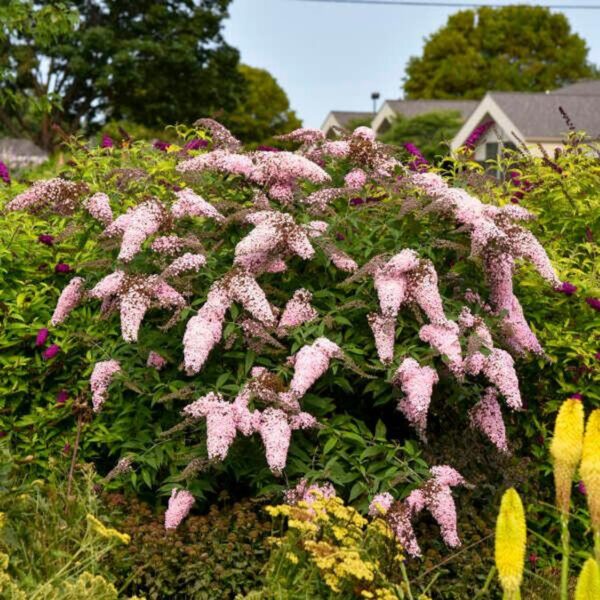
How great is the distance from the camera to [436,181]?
15.4 feet

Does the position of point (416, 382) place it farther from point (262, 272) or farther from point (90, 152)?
point (90, 152)

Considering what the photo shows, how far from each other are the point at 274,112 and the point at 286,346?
174ft

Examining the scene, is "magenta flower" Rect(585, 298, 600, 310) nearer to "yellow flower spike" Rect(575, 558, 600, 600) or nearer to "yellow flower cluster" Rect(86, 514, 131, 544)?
"yellow flower cluster" Rect(86, 514, 131, 544)

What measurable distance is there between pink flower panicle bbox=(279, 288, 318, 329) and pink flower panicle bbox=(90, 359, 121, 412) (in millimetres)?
823

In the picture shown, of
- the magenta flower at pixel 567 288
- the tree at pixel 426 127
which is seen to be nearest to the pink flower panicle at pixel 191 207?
the magenta flower at pixel 567 288

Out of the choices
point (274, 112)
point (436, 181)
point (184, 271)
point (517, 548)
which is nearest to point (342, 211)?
point (436, 181)

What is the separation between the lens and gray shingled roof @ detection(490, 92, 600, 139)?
28.9m

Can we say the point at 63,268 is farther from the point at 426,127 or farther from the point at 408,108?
the point at 408,108

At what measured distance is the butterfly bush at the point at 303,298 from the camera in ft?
13.4

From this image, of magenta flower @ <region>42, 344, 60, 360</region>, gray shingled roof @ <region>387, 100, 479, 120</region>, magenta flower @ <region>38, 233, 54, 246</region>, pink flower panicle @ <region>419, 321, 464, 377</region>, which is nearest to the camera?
pink flower panicle @ <region>419, 321, 464, 377</region>

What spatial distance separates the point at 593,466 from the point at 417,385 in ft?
6.39

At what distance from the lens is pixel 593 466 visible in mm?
2070

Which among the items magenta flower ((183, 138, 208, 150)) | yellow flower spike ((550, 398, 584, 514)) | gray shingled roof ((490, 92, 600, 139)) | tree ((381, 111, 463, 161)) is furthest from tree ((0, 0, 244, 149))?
yellow flower spike ((550, 398, 584, 514))

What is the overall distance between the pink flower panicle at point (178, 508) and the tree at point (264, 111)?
47557 millimetres
